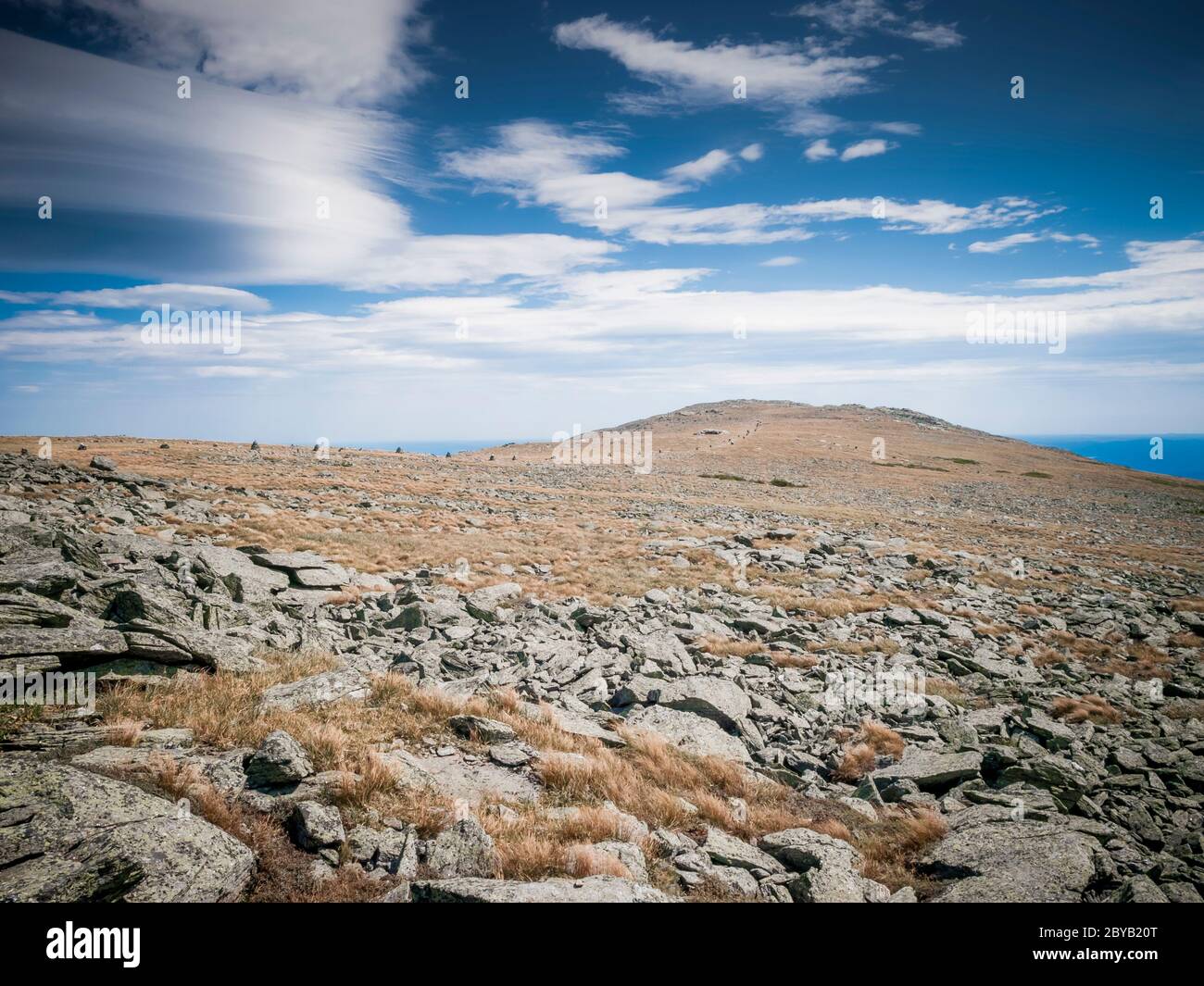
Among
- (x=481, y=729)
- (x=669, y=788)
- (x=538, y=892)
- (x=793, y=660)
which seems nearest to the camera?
(x=538, y=892)

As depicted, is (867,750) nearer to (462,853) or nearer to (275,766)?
(462,853)

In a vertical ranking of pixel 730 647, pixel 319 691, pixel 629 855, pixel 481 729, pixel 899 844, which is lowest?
pixel 899 844

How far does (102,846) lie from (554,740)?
5408mm

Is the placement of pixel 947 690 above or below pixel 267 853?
below

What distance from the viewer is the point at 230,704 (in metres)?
7.31

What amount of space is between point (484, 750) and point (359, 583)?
10.6 meters

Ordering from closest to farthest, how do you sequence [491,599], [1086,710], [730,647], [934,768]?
[934,768] < [1086,710] < [730,647] < [491,599]

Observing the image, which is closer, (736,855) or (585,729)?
(736,855)

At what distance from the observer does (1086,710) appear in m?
11.1

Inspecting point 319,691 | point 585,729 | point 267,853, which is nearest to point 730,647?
point 585,729
